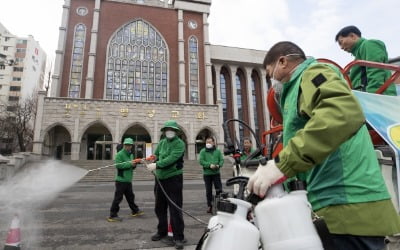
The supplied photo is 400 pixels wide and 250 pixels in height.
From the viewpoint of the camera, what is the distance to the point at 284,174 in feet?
3.37

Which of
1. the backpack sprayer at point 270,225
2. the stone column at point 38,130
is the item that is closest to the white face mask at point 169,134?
the backpack sprayer at point 270,225

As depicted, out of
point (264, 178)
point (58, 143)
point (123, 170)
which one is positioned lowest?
point (264, 178)

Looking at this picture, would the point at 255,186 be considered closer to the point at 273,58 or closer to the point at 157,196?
the point at 273,58

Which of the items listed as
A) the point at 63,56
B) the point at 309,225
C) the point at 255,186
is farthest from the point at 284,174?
the point at 63,56

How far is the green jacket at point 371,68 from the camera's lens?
3051 mm

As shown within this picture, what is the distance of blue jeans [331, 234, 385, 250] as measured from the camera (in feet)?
3.63

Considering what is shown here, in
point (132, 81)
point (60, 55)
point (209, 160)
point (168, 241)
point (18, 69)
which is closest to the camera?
point (168, 241)

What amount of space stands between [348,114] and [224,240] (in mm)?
697

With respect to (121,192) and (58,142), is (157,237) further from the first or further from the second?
(58,142)

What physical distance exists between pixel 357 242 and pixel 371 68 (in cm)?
267

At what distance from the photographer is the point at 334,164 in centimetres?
118

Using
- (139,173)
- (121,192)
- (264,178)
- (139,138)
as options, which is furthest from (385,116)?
(139,138)

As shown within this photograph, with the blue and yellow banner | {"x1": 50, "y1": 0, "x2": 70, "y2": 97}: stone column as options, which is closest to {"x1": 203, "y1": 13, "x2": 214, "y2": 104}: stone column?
{"x1": 50, "y1": 0, "x2": 70, "y2": 97}: stone column

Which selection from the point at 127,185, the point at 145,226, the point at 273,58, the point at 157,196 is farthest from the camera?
the point at 127,185
